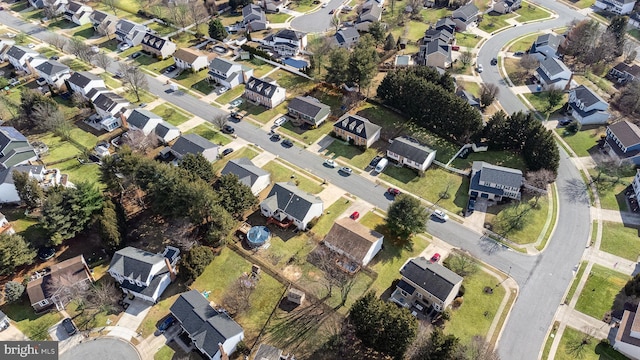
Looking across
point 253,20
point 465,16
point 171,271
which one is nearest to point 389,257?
point 171,271

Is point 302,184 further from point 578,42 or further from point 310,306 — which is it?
point 578,42

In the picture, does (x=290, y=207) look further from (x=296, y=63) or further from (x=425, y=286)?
(x=296, y=63)

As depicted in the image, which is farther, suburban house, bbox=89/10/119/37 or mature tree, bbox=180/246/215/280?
suburban house, bbox=89/10/119/37

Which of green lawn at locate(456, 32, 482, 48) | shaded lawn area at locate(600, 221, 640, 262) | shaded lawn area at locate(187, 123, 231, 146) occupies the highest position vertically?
green lawn at locate(456, 32, 482, 48)

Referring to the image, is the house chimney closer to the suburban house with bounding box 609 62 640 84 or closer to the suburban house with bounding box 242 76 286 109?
the suburban house with bounding box 242 76 286 109

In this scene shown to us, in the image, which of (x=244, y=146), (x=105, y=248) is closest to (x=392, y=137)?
(x=244, y=146)

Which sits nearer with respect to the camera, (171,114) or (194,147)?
(194,147)

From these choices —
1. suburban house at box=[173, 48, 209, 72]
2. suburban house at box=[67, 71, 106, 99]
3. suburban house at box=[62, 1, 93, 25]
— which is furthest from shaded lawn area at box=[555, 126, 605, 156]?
suburban house at box=[62, 1, 93, 25]

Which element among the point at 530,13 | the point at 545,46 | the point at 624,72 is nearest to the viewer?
the point at 624,72
